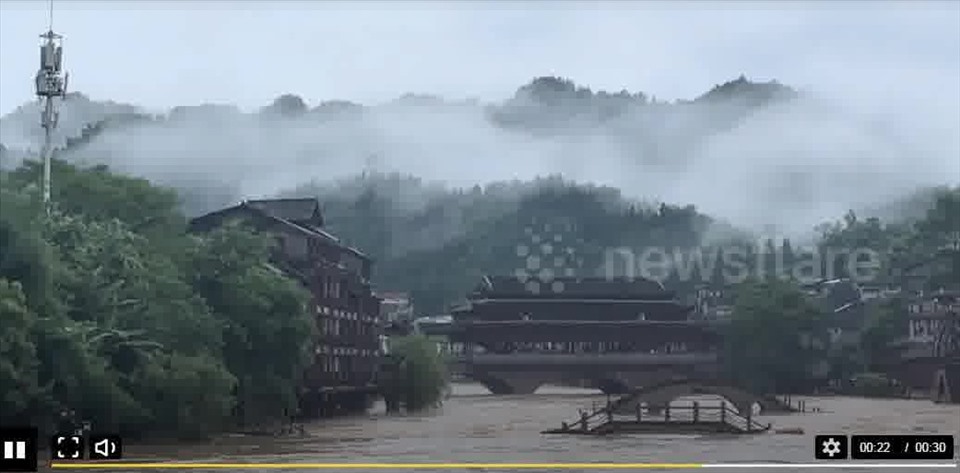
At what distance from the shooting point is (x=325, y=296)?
72.9 meters

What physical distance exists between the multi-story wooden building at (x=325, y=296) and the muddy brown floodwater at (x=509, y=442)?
2.19 m

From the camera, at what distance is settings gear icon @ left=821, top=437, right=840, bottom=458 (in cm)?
1681

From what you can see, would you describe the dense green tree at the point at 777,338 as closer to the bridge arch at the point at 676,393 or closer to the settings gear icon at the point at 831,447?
the bridge arch at the point at 676,393

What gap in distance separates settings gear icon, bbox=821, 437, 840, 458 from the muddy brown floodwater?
17.1 meters

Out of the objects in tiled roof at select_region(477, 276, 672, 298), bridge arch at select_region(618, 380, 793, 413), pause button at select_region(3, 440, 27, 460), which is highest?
tiled roof at select_region(477, 276, 672, 298)

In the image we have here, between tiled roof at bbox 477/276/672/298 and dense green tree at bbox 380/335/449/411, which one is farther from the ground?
tiled roof at bbox 477/276/672/298

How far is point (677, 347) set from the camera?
11706 cm

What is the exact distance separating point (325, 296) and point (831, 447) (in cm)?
5738

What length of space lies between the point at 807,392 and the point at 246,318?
68.9 metres

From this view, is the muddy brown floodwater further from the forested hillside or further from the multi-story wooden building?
the multi-story wooden building

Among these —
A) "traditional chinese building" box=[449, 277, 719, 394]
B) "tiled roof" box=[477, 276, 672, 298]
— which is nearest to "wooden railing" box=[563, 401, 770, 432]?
"traditional chinese building" box=[449, 277, 719, 394]

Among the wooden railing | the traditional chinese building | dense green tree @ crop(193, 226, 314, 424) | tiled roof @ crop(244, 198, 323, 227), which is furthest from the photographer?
the traditional chinese building

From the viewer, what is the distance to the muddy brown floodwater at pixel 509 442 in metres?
41.7

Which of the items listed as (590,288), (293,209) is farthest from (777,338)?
(293,209)
